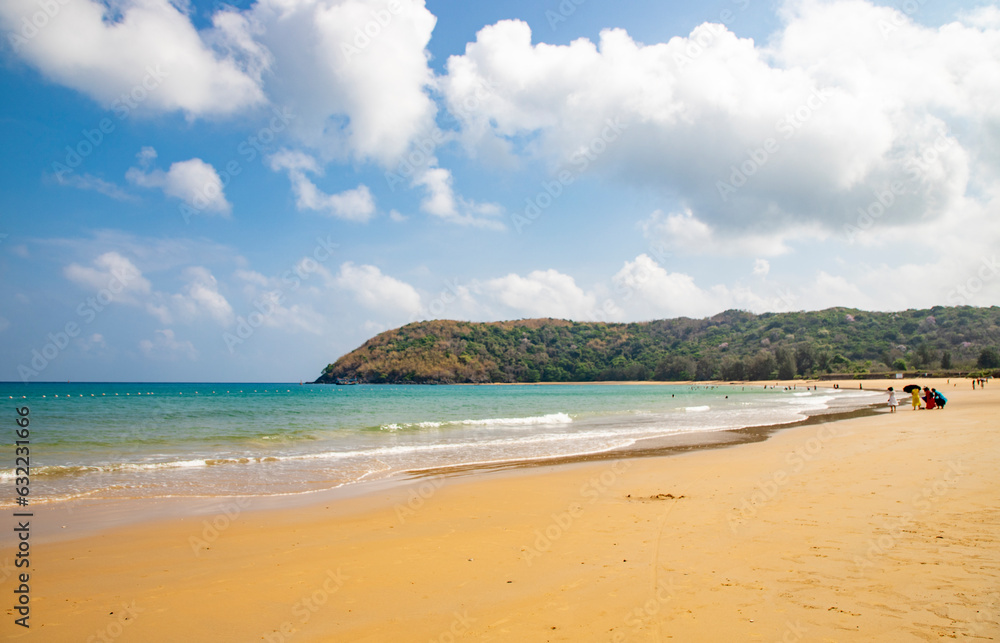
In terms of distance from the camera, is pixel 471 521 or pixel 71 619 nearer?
pixel 71 619

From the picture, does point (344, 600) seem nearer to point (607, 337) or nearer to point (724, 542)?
point (724, 542)

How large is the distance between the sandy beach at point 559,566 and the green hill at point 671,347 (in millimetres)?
109134

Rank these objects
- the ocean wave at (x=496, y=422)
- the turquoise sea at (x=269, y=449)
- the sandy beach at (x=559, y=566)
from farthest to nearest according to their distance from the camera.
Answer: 1. the ocean wave at (x=496, y=422)
2. the turquoise sea at (x=269, y=449)
3. the sandy beach at (x=559, y=566)

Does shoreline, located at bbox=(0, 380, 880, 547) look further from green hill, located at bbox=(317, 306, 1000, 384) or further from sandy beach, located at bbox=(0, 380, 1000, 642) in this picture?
green hill, located at bbox=(317, 306, 1000, 384)

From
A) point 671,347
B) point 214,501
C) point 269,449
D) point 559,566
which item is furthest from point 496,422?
point 671,347

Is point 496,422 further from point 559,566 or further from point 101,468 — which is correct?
point 559,566

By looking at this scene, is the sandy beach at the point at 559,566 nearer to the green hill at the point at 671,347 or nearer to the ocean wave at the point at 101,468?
the ocean wave at the point at 101,468

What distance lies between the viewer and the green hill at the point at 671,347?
108750 mm

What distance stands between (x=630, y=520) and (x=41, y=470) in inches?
591

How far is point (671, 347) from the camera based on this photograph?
155000 millimetres

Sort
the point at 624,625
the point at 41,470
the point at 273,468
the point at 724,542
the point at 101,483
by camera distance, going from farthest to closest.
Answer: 1. the point at 273,468
2. the point at 41,470
3. the point at 101,483
4. the point at 724,542
5. the point at 624,625

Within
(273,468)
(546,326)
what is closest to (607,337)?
(546,326)

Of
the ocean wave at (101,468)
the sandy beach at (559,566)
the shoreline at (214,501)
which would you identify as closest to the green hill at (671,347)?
the shoreline at (214,501)

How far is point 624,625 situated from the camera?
164 inches
